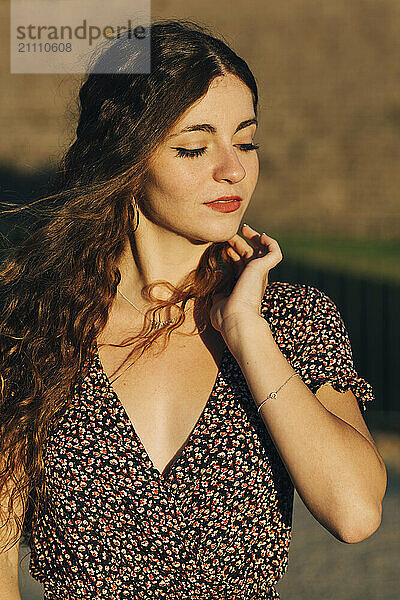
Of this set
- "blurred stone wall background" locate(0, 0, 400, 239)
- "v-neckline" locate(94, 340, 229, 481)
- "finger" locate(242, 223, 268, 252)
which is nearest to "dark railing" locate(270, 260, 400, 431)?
"blurred stone wall background" locate(0, 0, 400, 239)

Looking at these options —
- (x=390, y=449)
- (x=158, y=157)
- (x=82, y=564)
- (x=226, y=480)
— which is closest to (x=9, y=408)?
(x=82, y=564)

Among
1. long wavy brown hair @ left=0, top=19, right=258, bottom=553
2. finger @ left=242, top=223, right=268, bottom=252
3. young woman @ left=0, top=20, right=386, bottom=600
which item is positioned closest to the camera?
young woman @ left=0, top=20, right=386, bottom=600

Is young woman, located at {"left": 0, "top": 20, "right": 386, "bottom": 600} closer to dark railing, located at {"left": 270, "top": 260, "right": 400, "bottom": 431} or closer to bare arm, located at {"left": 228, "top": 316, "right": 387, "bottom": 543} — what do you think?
bare arm, located at {"left": 228, "top": 316, "right": 387, "bottom": 543}

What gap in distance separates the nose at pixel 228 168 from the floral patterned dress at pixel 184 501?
39cm

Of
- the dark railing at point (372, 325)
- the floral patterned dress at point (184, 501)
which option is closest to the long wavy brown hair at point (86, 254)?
the floral patterned dress at point (184, 501)

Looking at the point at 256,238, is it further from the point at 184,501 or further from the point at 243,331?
the point at 184,501

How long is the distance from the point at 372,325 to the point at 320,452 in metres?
5.15

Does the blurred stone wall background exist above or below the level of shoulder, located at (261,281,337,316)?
below

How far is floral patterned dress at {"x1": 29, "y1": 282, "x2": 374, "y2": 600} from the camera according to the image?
230 centimetres

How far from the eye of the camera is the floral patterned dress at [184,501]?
7.54 feet

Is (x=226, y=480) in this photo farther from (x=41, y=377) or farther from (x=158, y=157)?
(x=158, y=157)

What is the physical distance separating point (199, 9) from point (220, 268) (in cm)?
906

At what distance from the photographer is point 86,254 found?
2633mm

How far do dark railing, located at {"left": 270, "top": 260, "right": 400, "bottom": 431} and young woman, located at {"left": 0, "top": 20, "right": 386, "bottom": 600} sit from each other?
4.14m
